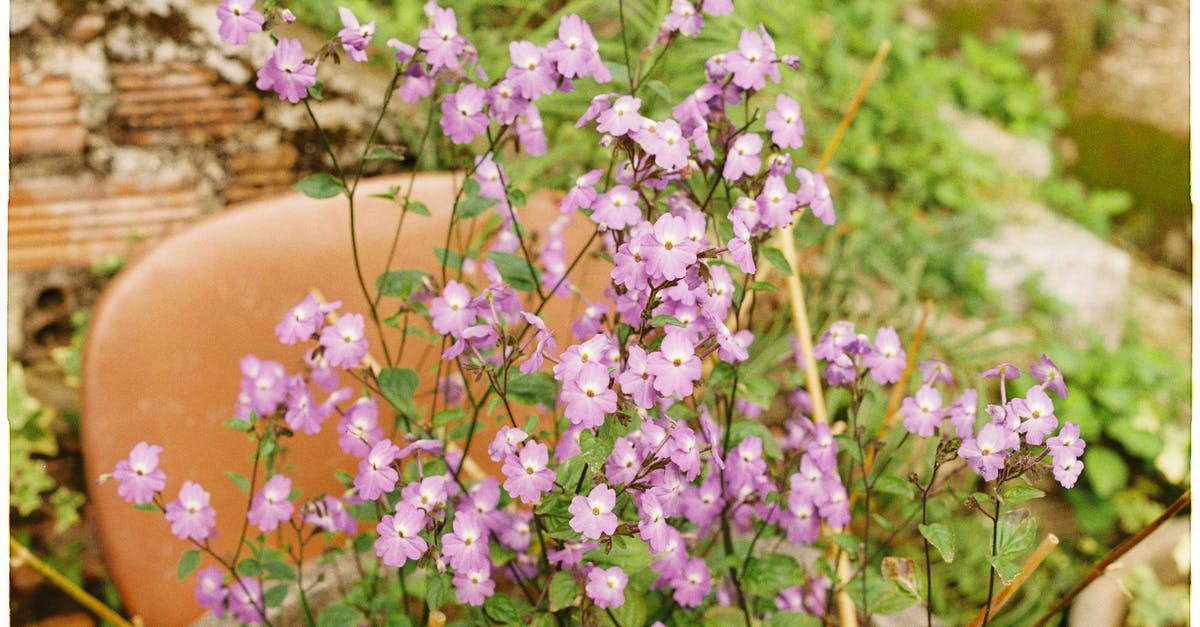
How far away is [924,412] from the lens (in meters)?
0.89

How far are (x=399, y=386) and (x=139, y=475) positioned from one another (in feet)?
0.81

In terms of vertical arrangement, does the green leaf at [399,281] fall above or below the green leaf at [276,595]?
above

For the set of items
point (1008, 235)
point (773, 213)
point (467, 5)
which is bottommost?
point (1008, 235)

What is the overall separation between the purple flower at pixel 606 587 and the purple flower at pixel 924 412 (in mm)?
304

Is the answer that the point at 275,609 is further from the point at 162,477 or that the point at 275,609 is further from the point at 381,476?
the point at 381,476

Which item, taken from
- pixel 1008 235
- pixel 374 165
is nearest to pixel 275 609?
pixel 374 165

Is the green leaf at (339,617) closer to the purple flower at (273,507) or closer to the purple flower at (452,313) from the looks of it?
the purple flower at (273,507)

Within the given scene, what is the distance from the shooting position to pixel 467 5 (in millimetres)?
1987

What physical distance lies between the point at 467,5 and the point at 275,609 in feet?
4.41

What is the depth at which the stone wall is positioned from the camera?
6.15ft

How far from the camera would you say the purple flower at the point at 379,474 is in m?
0.81

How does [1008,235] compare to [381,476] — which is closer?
[381,476]

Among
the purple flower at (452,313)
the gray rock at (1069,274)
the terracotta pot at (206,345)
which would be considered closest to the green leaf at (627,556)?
the purple flower at (452,313)

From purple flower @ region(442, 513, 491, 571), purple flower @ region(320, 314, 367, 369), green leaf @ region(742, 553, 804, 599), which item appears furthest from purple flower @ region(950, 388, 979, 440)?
purple flower @ region(320, 314, 367, 369)
